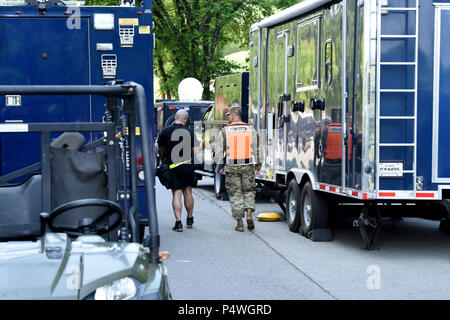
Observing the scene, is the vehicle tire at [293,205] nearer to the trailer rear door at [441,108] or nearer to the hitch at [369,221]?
the hitch at [369,221]

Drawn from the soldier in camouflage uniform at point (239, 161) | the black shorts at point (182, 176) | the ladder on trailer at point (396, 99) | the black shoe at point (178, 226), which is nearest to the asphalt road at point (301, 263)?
the black shoe at point (178, 226)

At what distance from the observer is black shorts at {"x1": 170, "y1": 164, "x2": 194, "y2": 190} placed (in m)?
13.3

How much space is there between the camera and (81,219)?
5.35 metres

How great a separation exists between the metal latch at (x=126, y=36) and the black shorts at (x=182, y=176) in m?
3.04

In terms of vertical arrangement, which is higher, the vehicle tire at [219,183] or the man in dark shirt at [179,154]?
the man in dark shirt at [179,154]

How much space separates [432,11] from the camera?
1020 centimetres

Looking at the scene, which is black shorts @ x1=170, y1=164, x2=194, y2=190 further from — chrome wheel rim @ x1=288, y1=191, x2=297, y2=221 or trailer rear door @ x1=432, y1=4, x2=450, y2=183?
trailer rear door @ x1=432, y1=4, x2=450, y2=183

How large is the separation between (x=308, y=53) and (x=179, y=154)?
8.40ft

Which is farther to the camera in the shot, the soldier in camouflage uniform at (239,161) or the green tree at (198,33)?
the green tree at (198,33)

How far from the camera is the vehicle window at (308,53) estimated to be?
12172 millimetres

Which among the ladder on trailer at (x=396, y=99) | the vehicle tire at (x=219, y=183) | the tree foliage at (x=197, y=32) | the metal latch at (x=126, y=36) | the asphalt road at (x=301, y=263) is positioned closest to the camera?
the asphalt road at (x=301, y=263)

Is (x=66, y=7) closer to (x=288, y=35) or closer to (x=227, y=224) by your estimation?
(x=288, y=35)

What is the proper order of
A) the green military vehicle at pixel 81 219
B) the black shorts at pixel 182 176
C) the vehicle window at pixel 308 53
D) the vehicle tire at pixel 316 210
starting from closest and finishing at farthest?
1. the green military vehicle at pixel 81 219
2. the vehicle tire at pixel 316 210
3. the vehicle window at pixel 308 53
4. the black shorts at pixel 182 176
